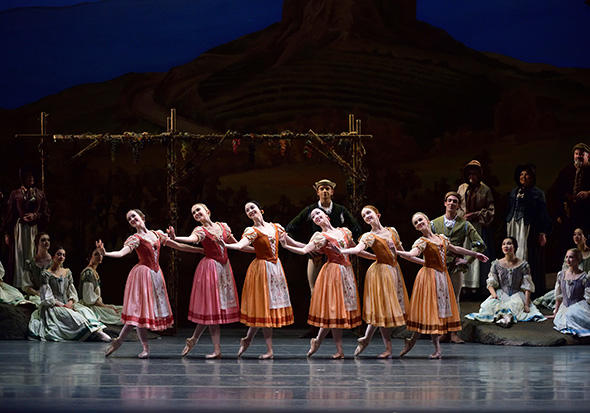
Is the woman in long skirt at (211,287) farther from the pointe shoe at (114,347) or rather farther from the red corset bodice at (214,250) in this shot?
the pointe shoe at (114,347)

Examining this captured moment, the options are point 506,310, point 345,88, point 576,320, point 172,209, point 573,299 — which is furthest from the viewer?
point 345,88

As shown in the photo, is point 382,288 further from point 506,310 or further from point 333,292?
point 506,310

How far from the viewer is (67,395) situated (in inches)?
241

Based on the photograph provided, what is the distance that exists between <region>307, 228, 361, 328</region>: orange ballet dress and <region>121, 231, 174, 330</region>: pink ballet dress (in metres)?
1.30

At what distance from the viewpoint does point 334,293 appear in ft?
28.0

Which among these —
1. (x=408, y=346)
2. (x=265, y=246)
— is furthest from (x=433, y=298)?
(x=265, y=246)

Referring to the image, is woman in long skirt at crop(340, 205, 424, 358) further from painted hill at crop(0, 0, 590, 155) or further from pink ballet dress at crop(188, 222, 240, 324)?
painted hill at crop(0, 0, 590, 155)

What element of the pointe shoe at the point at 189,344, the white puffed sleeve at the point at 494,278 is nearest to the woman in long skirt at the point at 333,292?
the pointe shoe at the point at 189,344

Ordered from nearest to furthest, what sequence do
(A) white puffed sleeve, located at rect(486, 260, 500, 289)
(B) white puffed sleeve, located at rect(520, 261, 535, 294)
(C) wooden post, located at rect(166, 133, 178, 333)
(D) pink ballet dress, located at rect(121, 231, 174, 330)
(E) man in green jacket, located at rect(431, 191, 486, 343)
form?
(D) pink ballet dress, located at rect(121, 231, 174, 330), (E) man in green jacket, located at rect(431, 191, 486, 343), (B) white puffed sleeve, located at rect(520, 261, 535, 294), (A) white puffed sleeve, located at rect(486, 260, 500, 289), (C) wooden post, located at rect(166, 133, 178, 333)

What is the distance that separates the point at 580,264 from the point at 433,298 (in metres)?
2.80

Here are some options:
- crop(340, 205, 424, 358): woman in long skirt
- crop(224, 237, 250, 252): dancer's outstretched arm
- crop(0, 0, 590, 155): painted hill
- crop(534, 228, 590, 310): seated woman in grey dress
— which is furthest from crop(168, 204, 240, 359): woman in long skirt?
crop(0, 0, 590, 155): painted hill

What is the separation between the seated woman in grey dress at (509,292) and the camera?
401 inches

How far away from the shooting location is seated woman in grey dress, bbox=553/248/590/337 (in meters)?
9.70

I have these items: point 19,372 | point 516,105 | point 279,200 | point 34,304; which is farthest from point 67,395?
point 516,105
